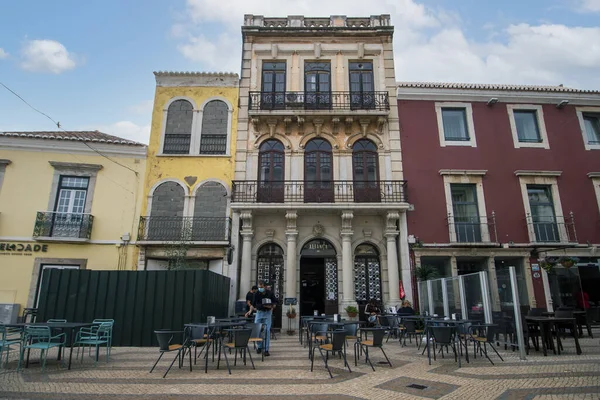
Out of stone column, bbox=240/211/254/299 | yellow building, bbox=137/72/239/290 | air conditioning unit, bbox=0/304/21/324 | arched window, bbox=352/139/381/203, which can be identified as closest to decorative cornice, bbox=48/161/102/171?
yellow building, bbox=137/72/239/290

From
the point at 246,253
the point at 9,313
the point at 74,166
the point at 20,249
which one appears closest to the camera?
the point at 9,313

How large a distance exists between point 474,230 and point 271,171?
8.75 meters

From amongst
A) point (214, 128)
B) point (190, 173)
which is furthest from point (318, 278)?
point (214, 128)

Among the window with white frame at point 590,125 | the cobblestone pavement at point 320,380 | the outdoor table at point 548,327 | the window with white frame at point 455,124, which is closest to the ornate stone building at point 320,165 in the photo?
the window with white frame at point 455,124

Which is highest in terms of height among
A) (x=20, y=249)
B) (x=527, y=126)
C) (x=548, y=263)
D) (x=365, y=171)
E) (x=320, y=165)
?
(x=527, y=126)

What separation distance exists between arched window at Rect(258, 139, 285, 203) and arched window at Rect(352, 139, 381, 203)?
3.12 metres

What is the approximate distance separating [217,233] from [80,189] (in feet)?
19.8

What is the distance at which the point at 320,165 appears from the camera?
A: 52.4 ft

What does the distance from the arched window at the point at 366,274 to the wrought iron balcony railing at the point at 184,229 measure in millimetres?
5399

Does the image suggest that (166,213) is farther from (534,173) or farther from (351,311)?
(534,173)

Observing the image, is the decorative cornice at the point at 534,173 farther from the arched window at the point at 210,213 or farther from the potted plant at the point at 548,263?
the arched window at the point at 210,213

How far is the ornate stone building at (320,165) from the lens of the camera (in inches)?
584

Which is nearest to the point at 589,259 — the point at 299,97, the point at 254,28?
the point at 299,97

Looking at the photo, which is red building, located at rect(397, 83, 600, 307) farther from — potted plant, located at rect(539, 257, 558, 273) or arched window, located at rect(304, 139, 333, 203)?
arched window, located at rect(304, 139, 333, 203)
